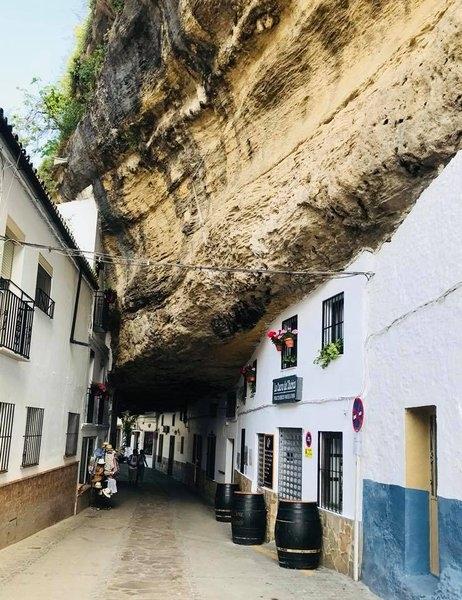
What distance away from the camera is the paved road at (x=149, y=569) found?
291 inches

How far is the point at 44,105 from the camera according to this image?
1945 cm

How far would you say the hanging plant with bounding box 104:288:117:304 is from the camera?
1750 centimetres

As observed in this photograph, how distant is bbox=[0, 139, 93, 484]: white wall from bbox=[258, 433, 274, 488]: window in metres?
4.59

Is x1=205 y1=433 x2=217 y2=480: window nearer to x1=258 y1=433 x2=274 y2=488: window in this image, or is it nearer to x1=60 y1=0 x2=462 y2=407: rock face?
x1=60 y1=0 x2=462 y2=407: rock face

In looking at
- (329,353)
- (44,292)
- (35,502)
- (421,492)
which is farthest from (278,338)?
(35,502)

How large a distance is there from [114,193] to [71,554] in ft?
31.2

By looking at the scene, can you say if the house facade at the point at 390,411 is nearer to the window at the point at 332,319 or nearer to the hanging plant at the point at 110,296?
the window at the point at 332,319

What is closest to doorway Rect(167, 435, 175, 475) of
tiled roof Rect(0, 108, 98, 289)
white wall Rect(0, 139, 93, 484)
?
white wall Rect(0, 139, 93, 484)

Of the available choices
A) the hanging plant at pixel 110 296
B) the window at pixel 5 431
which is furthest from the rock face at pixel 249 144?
the window at pixel 5 431

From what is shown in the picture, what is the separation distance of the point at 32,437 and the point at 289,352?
207 inches

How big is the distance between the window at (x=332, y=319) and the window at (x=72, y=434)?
746cm

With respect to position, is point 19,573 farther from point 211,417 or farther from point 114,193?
point 211,417

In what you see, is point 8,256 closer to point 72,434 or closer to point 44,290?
point 44,290

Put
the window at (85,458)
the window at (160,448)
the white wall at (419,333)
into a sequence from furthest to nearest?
the window at (160,448), the window at (85,458), the white wall at (419,333)
